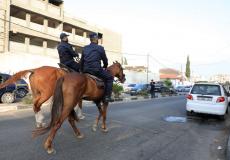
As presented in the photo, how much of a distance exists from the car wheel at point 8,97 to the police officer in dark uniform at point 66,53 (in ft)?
28.9

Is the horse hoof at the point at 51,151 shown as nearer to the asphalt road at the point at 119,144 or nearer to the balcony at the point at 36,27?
the asphalt road at the point at 119,144

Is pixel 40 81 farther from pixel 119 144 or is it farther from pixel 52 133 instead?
pixel 119 144

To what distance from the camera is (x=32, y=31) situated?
1336 inches

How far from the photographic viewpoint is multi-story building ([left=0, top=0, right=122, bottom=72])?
96.4 ft

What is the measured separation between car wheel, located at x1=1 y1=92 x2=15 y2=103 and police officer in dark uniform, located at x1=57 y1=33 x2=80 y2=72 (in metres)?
8.81

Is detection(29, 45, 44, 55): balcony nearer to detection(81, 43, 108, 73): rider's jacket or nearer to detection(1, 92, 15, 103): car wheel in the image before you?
detection(1, 92, 15, 103): car wheel

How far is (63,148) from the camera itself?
5.96m

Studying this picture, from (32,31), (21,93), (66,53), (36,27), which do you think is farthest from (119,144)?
(36,27)

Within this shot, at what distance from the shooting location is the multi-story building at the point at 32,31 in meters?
29.4

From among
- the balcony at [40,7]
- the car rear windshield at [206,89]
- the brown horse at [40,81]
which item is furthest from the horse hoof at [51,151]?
the balcony at [40,7]

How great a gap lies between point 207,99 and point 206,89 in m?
0.61

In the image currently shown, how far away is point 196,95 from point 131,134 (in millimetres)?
5447

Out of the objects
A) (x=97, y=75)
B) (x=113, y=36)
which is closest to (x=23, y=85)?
(x=97, y=75)

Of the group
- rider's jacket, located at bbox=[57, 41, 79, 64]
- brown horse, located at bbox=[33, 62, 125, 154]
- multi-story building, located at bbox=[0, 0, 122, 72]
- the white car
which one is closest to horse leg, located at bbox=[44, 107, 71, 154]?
brown horse, located at bbox=[33, 62, 125, 154]
